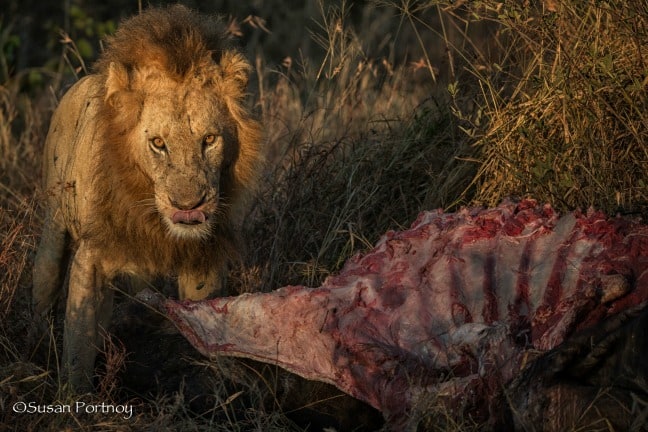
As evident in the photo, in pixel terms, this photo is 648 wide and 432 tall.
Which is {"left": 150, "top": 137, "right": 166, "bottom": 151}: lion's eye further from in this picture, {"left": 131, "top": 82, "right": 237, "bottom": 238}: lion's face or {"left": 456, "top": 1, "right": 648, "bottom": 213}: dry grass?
{"left": 456, "top": 1, "right": 648, "bottom": 213}: dry grass

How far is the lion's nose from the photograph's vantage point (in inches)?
158

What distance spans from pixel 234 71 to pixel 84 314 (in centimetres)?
120

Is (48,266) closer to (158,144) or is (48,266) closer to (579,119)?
(158,144)

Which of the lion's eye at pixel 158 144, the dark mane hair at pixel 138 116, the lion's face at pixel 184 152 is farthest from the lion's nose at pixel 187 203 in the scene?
the dark mane hair at pixel 138 116

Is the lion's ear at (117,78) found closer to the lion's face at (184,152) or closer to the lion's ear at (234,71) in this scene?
the lion's face at (184,152)

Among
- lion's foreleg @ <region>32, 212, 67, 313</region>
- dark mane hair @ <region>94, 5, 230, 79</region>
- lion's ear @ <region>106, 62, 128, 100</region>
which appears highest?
dark mane hair @ <region>94, 5, 230, 79</region>

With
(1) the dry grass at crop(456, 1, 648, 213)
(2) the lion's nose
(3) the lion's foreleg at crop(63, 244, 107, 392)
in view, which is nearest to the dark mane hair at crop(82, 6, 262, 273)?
(3) the lion's foreleg at crop(63, 244, 107, 392)

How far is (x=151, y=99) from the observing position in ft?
13.9

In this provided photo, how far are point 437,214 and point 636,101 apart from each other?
107 centimetres

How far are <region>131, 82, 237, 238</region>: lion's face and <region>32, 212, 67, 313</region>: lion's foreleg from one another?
0.72 metres

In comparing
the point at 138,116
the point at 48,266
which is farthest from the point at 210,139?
the point at 48,266

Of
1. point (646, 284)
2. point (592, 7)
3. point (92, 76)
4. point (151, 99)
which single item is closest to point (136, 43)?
point (151, 99)

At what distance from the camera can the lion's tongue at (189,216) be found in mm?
4035

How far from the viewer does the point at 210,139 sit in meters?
4.23
